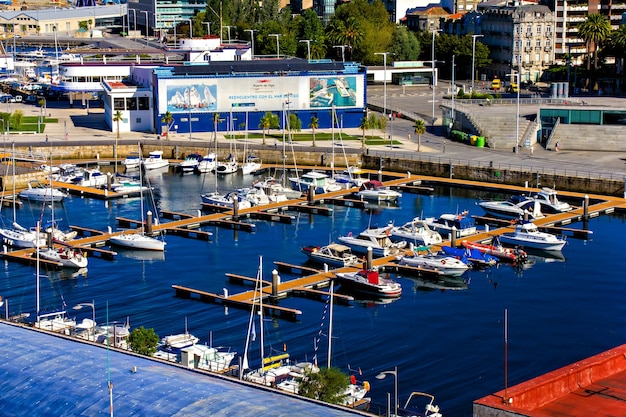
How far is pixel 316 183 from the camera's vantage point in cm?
9162

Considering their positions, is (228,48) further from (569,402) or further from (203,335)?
(569,402)

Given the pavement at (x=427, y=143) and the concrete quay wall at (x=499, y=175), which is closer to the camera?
the concrete quay wall at (x=499, y=175)

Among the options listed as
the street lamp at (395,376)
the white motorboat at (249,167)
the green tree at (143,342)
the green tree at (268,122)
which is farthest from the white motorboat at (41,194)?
the street lamp at (395,376)

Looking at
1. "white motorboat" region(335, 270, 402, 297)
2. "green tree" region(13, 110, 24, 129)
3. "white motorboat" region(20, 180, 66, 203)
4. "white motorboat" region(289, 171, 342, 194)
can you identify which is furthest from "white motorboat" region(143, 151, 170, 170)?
"white motorboat" region(335, 270, 402, 297)

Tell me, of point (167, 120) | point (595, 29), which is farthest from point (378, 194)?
point (595, 29)

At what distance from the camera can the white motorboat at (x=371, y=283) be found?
64.6 m

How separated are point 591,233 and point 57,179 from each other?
4122cm

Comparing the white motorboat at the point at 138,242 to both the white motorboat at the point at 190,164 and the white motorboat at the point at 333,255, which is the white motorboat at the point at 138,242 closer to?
the white motorboat at the point at 333,255

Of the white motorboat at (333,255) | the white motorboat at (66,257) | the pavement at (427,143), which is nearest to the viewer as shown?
the white motorboat at (66,257)

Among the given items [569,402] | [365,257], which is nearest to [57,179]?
[365,257]

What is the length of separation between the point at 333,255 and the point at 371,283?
20.3 ft

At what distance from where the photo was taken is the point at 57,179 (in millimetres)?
95062

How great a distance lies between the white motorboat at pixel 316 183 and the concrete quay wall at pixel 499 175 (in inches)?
327

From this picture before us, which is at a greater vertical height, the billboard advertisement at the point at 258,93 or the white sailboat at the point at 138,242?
the billboard advertisement at the point at 258,93
